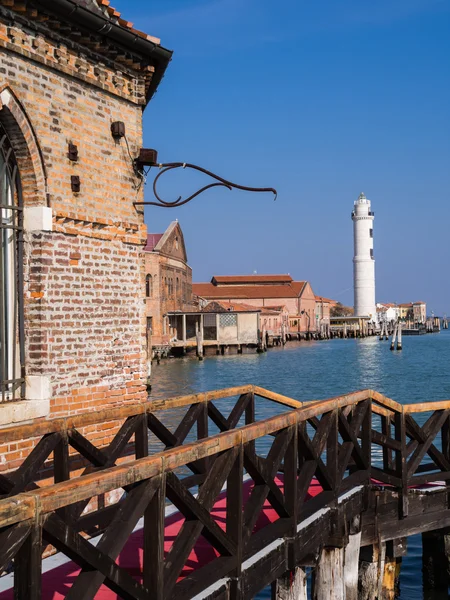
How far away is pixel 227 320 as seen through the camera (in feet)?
213

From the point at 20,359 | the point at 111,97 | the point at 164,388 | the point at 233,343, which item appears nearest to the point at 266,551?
the point at 20,359

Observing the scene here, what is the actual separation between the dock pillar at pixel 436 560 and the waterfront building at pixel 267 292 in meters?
87.2

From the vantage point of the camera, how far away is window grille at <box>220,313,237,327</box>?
2538 inches

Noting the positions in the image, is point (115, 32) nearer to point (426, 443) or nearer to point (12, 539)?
point (426, 443)

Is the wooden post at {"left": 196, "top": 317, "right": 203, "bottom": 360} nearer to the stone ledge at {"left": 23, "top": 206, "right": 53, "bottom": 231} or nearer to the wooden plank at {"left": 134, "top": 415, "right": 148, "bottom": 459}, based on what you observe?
the stone ledge at {"left": 23, "top": 206, "right": 53, "bottom": 231}

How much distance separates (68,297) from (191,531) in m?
3.50

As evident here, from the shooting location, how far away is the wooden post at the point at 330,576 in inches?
263

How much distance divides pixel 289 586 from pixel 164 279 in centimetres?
5148

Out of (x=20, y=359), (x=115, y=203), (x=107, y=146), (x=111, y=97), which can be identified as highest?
(x=111, y=97)

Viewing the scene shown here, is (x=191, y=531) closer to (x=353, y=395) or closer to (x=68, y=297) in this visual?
(x=353, y=395)

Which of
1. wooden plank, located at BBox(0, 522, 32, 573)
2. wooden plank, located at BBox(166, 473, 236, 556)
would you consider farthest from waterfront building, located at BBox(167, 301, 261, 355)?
wooden plank, located at BBox(0, 522, 32, 573)

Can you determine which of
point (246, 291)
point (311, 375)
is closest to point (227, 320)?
point (311, 375)

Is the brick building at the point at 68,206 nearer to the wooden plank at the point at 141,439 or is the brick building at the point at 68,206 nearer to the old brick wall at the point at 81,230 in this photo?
the old brick wall at the point at 81,230

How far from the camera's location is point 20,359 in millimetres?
7176
